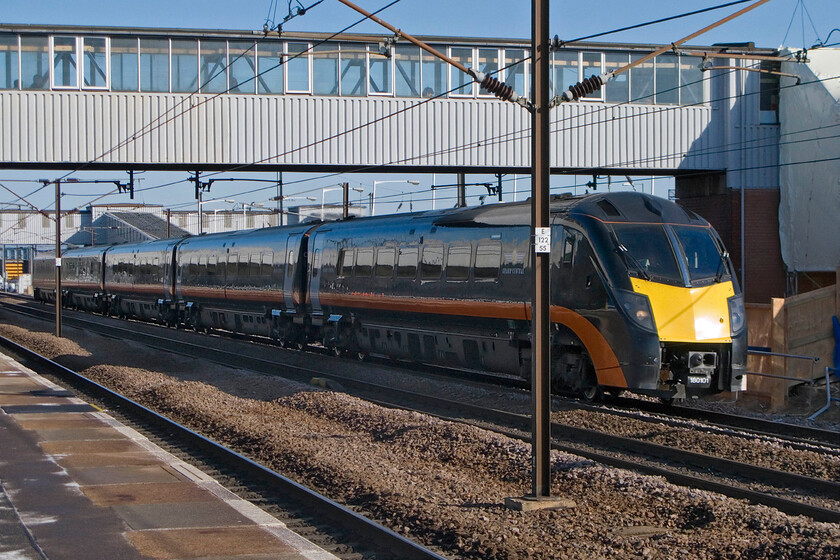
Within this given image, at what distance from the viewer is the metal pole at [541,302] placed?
30.7ft

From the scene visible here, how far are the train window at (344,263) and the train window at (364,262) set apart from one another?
16.6 inches

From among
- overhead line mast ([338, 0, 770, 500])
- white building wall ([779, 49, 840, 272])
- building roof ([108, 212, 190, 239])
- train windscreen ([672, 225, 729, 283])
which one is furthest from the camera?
building roof ([108, 212, 190, 239])

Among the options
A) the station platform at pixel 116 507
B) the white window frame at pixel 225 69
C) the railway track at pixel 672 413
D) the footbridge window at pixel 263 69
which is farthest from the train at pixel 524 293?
the footbridge window at pixel 263 69

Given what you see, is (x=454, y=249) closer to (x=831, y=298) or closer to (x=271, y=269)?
(x=831, y=298)

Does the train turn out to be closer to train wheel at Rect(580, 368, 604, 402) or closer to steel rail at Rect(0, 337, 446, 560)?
train wheel at Rect(580, 368, 604, 402)

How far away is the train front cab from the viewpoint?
14539 mm

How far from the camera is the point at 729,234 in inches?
1171

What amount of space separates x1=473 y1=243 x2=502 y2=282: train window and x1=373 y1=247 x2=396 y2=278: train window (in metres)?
3.62

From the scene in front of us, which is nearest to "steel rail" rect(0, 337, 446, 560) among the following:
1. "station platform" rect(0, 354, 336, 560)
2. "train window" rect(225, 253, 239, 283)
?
"station platform" rect(0, 354, 336, 560)

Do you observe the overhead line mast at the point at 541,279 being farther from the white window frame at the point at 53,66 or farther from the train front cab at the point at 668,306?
the white window frame at the point at 53,66

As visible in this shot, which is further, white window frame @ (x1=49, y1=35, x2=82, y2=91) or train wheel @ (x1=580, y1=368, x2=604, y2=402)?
white window frame @ (x1=49, y1=35, x2=82, y2=91)

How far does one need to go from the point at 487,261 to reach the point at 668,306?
4.15 metres

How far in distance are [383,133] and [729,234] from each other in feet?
35.6

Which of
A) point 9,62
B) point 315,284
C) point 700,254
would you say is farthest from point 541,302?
point 9,62
